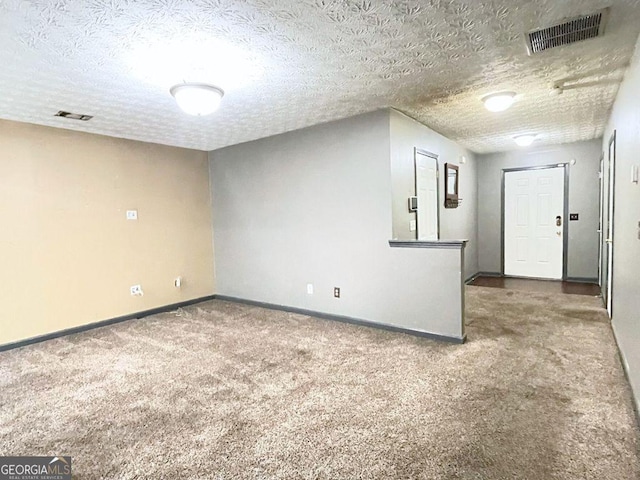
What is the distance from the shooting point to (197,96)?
9.05 ft

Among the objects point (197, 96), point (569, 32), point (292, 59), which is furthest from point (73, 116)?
point (569, 32)

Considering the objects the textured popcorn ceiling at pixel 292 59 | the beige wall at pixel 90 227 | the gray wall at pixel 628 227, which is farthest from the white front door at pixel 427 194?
the beige wall at pixel 90 227

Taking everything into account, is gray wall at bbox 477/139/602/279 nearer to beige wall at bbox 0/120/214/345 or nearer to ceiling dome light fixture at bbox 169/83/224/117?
beige wall at bbox 0/120/214/345

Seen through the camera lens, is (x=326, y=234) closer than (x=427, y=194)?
Yes

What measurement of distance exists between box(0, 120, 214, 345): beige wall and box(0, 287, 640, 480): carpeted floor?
540 mm

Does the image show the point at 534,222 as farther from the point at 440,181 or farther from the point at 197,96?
the point at 197,96

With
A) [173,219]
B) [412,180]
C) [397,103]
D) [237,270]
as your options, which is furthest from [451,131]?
[173,219]

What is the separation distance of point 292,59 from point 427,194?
9.16 ft

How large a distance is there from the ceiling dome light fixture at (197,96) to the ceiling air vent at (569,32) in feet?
7.17

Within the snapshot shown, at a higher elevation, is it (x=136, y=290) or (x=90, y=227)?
(x=90, y=227)

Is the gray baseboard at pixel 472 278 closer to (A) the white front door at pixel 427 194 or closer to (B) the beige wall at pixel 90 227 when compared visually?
(A) the white front door at pixel 427 194

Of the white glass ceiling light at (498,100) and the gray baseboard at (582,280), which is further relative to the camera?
the gray baseboard at (582,280)

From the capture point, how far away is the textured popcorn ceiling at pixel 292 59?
1875mm

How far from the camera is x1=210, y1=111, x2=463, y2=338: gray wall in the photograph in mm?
3607
